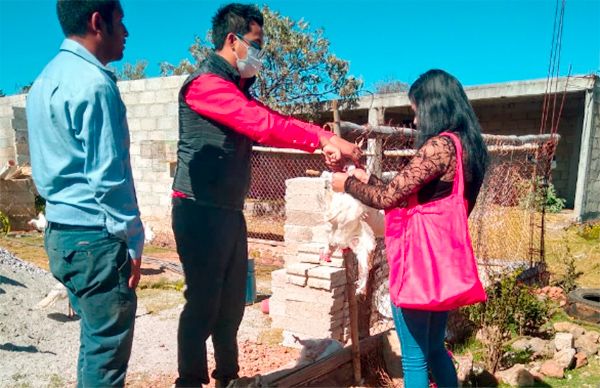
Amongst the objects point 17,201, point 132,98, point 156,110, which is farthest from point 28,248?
point 132,98

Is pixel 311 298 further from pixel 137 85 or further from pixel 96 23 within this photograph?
pixel 137 85

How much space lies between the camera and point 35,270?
6.29m

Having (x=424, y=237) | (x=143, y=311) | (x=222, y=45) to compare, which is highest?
(x=222, y=45)

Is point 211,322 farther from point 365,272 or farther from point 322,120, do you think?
point 322,120

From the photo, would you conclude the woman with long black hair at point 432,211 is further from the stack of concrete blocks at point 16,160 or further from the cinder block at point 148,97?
the stack of concrete blocks at point 16,160

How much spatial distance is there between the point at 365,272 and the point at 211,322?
3.84 ft

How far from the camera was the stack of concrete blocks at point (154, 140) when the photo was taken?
9617mm

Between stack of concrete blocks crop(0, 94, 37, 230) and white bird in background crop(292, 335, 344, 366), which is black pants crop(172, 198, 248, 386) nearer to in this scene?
white bird in background crop(292, 335, 344, 366)

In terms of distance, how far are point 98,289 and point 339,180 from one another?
1248mm

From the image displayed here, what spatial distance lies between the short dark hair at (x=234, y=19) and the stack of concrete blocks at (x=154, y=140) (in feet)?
23.6

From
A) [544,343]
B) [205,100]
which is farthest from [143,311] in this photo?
[544,343]

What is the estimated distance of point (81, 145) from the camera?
71.1 inches

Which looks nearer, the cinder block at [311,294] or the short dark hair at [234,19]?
the short dark hair at [234,19]

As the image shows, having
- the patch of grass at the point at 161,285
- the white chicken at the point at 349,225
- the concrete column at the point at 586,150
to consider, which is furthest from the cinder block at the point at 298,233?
the concrete column at the point at 586,150
